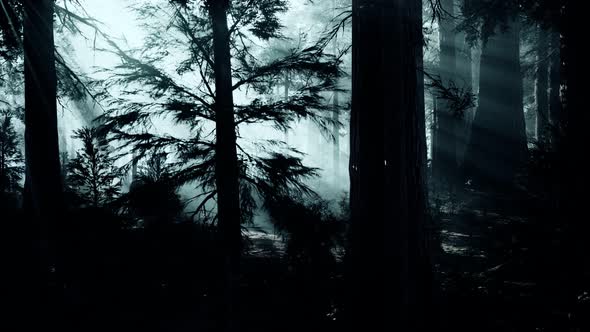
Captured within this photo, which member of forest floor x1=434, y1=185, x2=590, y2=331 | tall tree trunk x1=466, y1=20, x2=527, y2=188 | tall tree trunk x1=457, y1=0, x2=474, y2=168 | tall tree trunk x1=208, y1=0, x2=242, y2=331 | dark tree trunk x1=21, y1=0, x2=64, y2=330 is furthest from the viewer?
tall tree trunk x1=457, y1=0, x2=474, y2=168

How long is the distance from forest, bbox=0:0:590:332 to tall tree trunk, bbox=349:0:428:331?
0.02m

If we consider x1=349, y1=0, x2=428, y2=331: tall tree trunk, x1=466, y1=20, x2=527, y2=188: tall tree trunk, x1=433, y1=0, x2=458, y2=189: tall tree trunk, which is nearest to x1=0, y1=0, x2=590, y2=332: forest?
x1=349, y1=0, x2=428, y2=331: tall tree trunk

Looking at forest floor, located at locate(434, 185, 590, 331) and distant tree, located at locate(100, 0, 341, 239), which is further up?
distant tree, located at locate(100, 0, 341, 239)

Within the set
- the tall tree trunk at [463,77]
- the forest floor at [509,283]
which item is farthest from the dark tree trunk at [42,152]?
the tall tree trunk at [463,77]

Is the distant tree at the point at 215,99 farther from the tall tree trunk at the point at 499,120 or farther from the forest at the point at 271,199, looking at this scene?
the tall tree trunk at the point at 499,120

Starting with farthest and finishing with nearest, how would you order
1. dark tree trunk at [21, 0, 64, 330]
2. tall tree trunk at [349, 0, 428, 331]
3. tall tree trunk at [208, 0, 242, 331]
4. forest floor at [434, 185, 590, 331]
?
dark tree trunk at [21, 0, 64, 330]
tall tree trunk at [208, 0, 242, 331]
forest floor at [434, 185, 590, 331]
tall tree trunk at [349, 0, 428, 331]

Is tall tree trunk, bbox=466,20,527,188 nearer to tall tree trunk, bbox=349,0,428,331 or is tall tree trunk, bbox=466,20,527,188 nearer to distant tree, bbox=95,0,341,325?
distant tree, bbox=95,0,341,325

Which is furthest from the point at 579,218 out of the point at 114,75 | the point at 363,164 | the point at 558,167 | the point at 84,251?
the point at 84,251

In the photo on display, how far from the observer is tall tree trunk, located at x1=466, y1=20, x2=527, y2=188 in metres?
12.5

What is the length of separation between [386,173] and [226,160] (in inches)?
120

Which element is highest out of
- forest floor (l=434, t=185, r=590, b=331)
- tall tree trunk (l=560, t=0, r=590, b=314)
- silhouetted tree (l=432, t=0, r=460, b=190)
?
silhouetted tree (l=432, t=0, r=460, b=190)

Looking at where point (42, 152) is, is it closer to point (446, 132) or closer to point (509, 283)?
point (509, 283)

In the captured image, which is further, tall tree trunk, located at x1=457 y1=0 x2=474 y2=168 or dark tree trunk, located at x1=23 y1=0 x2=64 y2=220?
tall tree trunk, located at x1=457 y1=0 x2=474 y2=168

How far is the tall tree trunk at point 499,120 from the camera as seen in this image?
1249 cm
